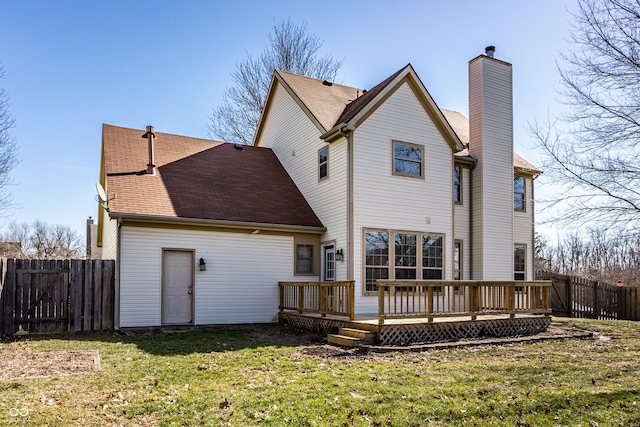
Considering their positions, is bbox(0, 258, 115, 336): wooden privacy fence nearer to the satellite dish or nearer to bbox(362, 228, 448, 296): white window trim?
the satellite dish

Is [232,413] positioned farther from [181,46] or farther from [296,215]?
[181,46]

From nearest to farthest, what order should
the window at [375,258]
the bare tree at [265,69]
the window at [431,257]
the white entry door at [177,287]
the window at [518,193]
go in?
the white entry door at [177,287] → the window at [375,258] → the window at [431,257] → the window at [518,193] → the bare tree at [265,69]

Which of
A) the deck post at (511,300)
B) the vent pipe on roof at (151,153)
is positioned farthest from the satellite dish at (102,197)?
the deck post at (511,300)

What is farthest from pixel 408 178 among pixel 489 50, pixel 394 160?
pixel 489 50

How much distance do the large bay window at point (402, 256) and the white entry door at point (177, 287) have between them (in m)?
4.71

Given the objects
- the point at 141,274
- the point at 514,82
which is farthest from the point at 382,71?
the point at 141,274

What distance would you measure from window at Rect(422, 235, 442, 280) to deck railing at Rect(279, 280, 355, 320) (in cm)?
315

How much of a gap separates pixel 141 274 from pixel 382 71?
13.1 meters

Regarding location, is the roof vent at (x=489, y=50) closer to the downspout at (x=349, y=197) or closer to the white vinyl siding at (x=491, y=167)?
the white vinyl siding at (x=491, y=167)

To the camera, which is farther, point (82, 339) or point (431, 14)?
point (431, 14)

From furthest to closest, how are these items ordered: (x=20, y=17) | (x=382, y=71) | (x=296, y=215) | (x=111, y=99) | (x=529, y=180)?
(x=382, y=71), (x=529, y=180), (x=111, y=99), (x=296, y=215), (x=20, y=17)

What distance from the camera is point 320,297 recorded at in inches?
499

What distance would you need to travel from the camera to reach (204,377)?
732cm

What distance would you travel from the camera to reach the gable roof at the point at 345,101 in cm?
1448
